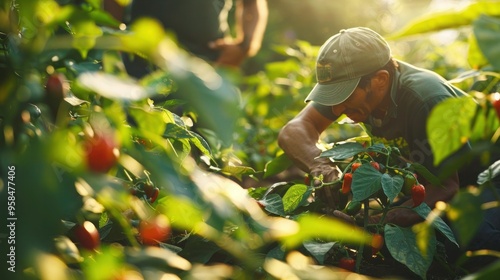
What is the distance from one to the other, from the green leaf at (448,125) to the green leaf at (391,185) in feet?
2.19

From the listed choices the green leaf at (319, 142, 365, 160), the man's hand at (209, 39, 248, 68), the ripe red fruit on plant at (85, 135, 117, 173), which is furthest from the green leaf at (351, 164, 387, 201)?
the man's hand at (209, 39, 248, 68)

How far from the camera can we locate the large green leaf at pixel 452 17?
918mm

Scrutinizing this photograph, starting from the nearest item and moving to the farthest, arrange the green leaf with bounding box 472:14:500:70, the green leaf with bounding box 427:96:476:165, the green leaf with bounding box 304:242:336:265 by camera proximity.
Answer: the green leaf with bounding box 472:14:500:70
the green leaf with bounding box 427:96:476:165
the green leaf with bounding box 304:242:336:265

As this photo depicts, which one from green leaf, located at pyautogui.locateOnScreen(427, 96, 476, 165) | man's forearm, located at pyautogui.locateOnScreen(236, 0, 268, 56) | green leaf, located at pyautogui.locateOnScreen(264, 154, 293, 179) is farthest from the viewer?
man's forearm, located at pyautogui.locateOnScreen(236, 0, 268, 56)

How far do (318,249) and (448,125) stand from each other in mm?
660

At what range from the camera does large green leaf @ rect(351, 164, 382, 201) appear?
168 cm

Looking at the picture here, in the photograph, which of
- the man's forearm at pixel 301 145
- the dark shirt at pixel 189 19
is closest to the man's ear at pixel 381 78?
the man's forearm at pixel 301 145

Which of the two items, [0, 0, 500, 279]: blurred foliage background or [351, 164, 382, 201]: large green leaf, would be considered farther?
[351, 164, 382, 201]: large green leaf

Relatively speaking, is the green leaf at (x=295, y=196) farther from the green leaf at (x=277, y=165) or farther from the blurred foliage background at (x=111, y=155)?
the green leaf at (x=277, y=165)

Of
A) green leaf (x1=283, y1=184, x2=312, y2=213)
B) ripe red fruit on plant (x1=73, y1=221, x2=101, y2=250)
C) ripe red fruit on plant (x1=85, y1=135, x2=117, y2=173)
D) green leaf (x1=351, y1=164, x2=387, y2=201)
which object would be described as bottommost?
green leaf (x1=283, y1=184, x2=312, y2=213)

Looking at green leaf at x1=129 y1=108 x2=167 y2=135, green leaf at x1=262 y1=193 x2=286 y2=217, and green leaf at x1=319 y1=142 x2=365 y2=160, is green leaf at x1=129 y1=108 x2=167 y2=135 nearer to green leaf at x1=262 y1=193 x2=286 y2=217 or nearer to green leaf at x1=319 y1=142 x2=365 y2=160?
green leaf at x1=262 y1=193 x2=286 y2=217

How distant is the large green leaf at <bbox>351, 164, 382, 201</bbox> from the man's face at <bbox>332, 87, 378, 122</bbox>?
0.74 m

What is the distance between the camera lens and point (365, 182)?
5.61ft

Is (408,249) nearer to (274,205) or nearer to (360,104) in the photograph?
(274,205)
